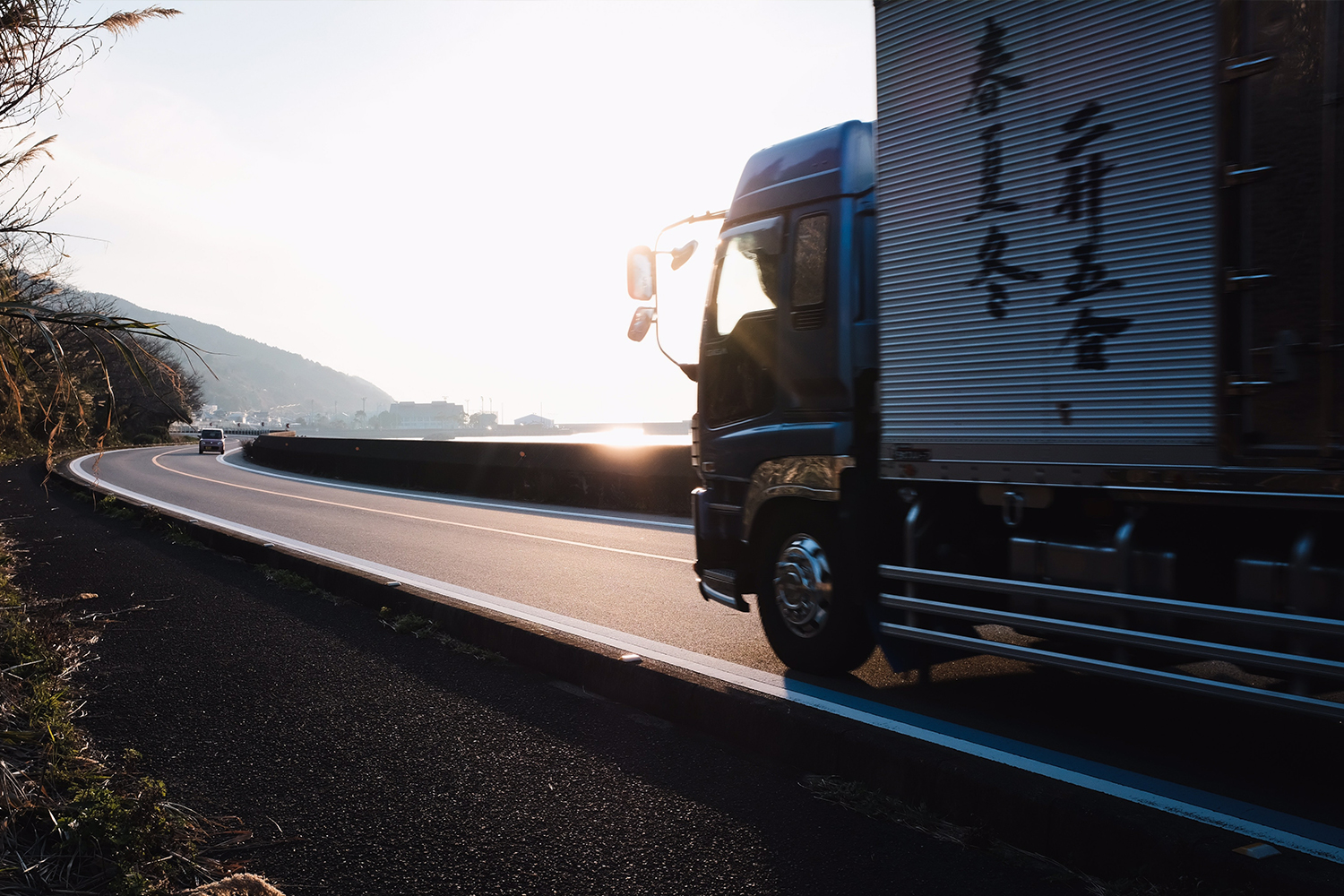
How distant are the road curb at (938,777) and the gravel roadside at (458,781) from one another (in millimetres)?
117

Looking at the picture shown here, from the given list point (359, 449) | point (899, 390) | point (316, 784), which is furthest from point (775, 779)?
point (359, 449)

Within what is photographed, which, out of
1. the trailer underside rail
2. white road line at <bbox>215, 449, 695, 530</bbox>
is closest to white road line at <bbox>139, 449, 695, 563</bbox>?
white road line at <bbox>215, 449, 695, 530</bbox>

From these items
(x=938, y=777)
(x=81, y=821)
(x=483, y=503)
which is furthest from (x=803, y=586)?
(x=483, y=503)

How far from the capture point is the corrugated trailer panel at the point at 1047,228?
3865 millimetres

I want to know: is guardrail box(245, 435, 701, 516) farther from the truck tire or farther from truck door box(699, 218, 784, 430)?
the truck tire

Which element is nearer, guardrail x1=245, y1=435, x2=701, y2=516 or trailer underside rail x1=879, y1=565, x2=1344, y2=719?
trailer underside rail x1=879, y1=565, x2=1344, y2=719

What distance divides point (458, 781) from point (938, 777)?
71.7 inches

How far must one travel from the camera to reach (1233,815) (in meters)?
3.46

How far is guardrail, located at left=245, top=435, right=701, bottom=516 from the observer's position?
650 inches

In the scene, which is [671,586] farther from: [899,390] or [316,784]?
[316,784]

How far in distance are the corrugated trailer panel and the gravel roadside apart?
1874mm

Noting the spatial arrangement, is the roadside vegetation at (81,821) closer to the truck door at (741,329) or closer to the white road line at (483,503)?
the truck door at (741,329)

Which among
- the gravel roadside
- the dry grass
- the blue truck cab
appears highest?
the blue truck cab

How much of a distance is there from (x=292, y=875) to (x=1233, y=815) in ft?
10.3
